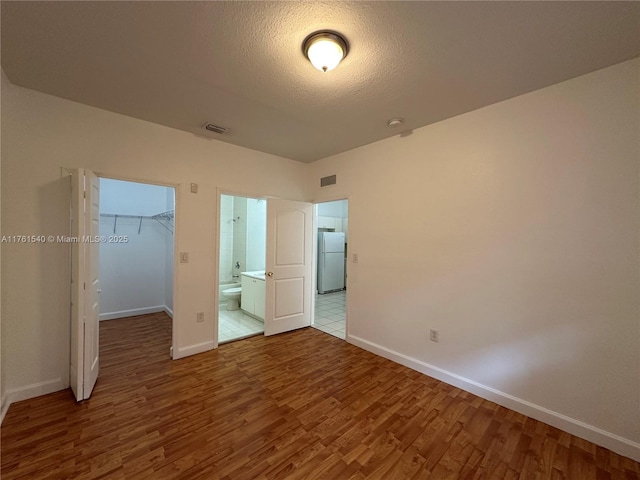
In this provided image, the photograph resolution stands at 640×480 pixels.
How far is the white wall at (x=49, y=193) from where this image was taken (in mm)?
2139

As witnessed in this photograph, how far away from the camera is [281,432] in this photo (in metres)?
1.86

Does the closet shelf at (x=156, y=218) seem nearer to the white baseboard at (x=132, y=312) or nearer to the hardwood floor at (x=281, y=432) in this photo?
the white baseboard at (x=132, y=312)

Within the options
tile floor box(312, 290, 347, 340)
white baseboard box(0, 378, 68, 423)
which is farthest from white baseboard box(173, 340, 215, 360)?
tile floor box(312, 290, 347, 340)

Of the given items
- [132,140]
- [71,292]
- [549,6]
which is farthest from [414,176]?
[71,292]

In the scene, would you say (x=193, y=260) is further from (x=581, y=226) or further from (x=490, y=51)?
(x=581, y=226)

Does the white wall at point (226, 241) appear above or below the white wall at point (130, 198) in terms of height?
below

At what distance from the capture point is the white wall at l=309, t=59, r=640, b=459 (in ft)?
5.75

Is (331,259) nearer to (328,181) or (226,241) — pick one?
(226,241)

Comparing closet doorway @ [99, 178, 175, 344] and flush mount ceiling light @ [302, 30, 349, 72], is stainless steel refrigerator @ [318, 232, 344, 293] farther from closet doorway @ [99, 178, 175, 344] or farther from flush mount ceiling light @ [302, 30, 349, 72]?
flush mount ceiling light @ [302, 30, 349, 72]

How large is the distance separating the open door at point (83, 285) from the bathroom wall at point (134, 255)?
234 cm

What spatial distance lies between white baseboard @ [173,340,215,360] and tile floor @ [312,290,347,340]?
66.1 inches

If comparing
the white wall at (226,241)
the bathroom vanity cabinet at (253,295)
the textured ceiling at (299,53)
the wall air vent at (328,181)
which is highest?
the textured ceiling at (299,53)

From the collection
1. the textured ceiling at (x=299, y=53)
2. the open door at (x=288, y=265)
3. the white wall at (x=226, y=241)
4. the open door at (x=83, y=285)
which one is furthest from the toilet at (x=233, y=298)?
the textured ceiling at (x=299, y=53)

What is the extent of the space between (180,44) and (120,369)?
3137 mm
